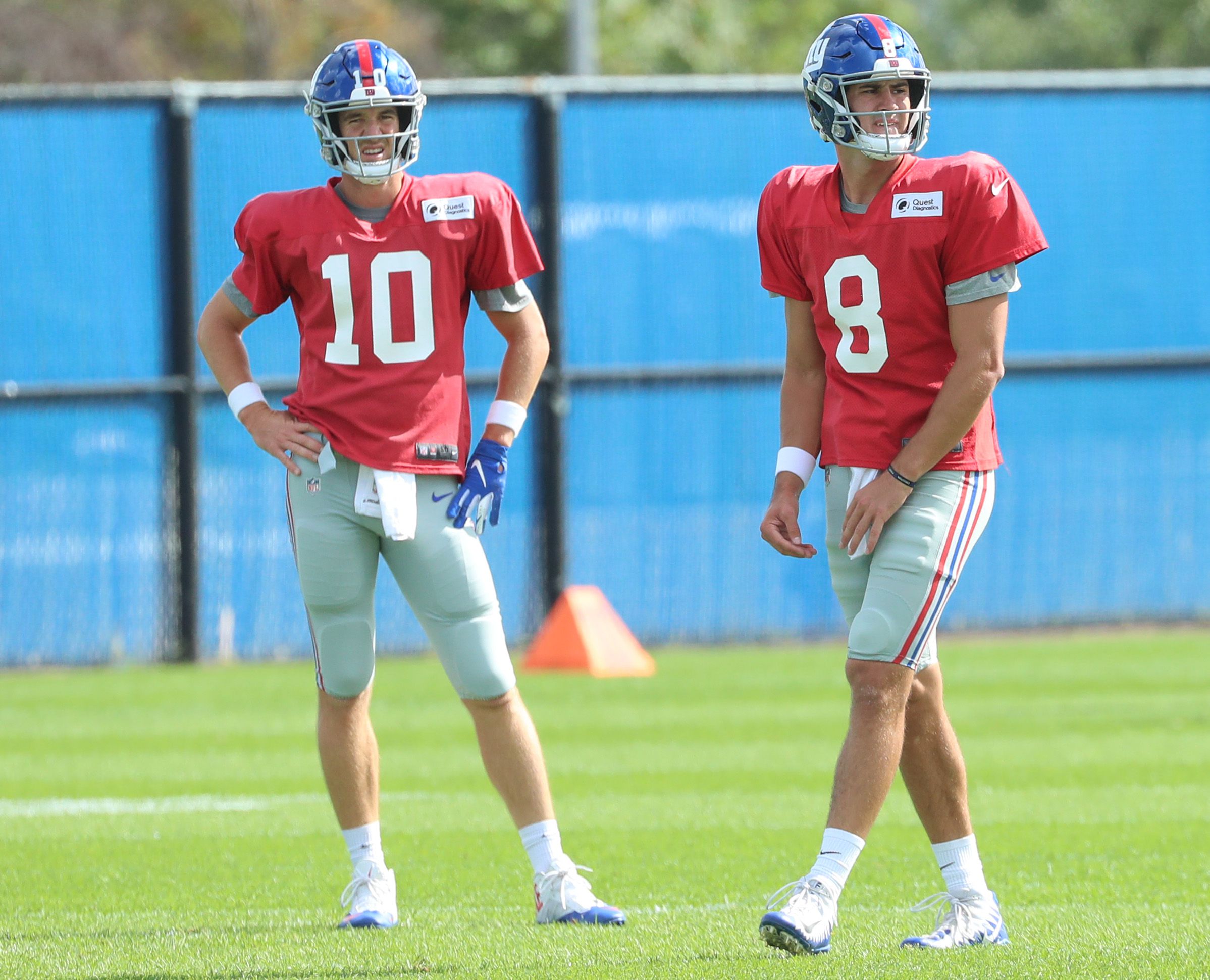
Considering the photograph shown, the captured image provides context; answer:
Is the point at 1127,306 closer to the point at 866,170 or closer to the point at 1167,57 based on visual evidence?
the point at 866,170

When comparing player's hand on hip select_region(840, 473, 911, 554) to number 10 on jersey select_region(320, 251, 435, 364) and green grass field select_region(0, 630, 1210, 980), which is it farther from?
number 10 on jersey select_region(320, 251, 435, 364)

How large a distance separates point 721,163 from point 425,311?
8.16m

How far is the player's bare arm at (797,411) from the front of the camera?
4.71 meters

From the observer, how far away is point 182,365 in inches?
480

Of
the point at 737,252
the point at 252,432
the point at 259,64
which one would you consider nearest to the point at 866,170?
the point at 252,432

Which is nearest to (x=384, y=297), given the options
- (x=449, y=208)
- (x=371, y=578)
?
(x=449, y=208)

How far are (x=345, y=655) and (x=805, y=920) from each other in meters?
1.49

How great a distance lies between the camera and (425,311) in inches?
192

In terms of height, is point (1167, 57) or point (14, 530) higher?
point (1167, 57)

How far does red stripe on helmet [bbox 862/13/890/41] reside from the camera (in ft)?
14.6

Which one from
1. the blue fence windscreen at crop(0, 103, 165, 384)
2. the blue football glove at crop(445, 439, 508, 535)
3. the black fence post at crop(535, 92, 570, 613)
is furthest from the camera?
the black fence post at crop(535, 92, 570, 613)

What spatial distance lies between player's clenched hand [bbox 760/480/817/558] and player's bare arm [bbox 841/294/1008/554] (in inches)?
11.3

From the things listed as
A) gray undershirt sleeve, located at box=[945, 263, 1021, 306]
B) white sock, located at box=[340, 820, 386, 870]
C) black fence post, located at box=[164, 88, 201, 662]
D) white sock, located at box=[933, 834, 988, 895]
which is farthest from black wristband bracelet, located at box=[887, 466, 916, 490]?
black fence post, located at box=[164, 88, 201, 662]

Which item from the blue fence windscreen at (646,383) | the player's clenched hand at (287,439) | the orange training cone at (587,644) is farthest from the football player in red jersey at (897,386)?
the blue fence windscreen at (646,383)
